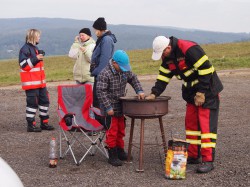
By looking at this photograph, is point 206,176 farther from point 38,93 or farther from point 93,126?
point 38,93

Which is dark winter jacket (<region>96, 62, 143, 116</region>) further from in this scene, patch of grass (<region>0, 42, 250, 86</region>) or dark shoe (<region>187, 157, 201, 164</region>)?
patch of grass (<region>0, 42, 250, 86</region>)

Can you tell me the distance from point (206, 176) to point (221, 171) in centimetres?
31

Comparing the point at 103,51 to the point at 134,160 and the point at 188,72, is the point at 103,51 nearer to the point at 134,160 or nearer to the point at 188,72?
the point at 134,160

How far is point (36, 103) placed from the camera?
974cm

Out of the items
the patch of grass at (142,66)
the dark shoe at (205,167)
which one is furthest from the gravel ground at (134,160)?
the patch of grass at (142,66)

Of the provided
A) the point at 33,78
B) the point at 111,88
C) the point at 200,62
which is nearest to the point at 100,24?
the point at 111,88

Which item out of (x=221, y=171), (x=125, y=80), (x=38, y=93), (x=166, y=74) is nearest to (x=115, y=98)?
(x=125, y=80)

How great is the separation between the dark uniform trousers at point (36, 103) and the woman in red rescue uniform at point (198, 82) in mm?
3401

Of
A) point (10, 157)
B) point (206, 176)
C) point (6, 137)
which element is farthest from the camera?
point (6, 137)

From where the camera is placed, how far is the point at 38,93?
9766 millimetres

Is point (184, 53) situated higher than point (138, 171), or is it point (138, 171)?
point (184, 53)

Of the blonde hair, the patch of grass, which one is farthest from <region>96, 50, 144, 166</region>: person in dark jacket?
the patch of grass

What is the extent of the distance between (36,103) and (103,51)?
2.12m

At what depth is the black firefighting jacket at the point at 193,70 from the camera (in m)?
6.47
